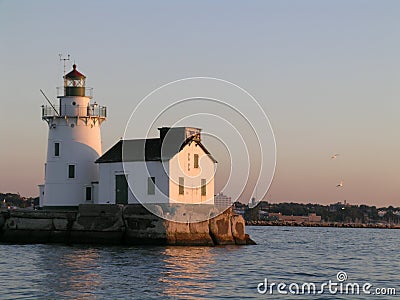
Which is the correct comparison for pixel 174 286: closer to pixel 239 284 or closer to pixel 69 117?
pixel 239 284

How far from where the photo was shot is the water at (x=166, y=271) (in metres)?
23.9

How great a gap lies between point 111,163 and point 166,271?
16434 mm

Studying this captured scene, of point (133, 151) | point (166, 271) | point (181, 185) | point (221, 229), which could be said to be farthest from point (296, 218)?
point (166, 271)

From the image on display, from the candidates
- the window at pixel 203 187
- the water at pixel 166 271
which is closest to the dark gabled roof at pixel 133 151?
the window at pixel 203 187

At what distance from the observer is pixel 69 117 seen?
46.0 meters

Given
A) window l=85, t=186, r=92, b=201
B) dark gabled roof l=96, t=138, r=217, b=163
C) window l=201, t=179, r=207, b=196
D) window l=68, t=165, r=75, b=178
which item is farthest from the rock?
window l=68, t=165, r=75, b=178

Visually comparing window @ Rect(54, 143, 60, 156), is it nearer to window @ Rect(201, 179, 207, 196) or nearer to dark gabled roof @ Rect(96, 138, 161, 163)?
dark gabled roof @ Rect(96, 138, 161, 163)

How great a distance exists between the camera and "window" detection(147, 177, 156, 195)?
4272cm

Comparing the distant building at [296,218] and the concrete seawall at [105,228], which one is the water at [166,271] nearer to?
the concrete seawall at [105,228]

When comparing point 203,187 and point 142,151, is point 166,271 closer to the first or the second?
point 142,151

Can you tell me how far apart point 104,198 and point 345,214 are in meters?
127

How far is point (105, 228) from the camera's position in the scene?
131 feet

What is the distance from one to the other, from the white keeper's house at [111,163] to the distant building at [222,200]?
53 centimetres

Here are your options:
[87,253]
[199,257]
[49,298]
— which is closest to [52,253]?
[87,253]
